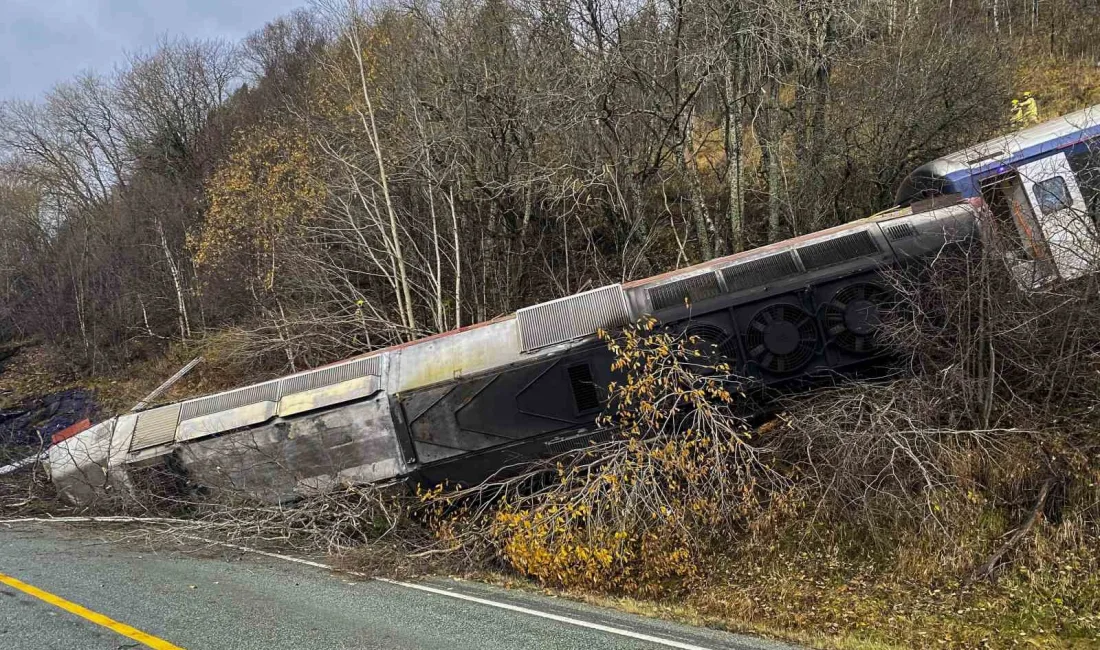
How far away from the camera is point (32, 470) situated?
34.8 feet

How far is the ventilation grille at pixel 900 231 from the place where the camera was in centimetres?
757

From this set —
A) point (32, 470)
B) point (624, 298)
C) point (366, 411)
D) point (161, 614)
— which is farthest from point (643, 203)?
point (32, 470)

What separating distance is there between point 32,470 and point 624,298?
32.5ft

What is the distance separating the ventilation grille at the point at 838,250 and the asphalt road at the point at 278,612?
4203 mm

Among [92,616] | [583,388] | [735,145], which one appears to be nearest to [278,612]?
[92,616]

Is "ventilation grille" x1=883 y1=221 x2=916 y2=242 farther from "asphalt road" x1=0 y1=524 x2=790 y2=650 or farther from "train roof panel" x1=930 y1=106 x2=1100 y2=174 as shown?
"asphalt road" x1=0 y1=524 x2=790 y2=650

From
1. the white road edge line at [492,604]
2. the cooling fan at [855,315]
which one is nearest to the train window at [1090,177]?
the cooling fan at [855,315]

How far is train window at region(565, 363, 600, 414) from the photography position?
7645 millimetres

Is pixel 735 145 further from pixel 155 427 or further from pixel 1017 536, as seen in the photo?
pixel 155 427

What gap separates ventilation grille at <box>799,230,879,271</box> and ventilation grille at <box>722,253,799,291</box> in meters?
0.18

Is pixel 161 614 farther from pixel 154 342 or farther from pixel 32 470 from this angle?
pixel 154 342

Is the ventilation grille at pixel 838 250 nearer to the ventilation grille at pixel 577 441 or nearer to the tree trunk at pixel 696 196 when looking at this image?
the ventilation grille at pixel 577 441

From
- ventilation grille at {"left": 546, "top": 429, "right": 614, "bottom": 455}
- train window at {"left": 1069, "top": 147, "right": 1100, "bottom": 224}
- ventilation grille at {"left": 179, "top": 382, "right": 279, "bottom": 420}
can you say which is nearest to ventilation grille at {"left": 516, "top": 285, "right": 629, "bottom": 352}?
ventilation grille at {"left": 546, "top": 429, "right": 614, "bottom": 455}

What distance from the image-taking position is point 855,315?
7312 mm
